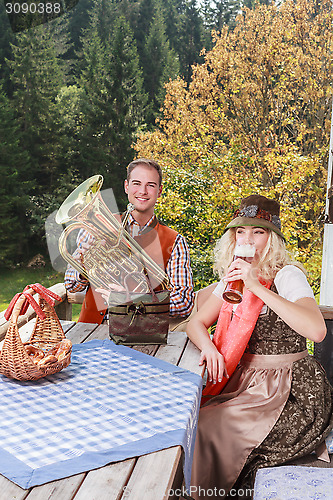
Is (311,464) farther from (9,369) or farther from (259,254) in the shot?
(9,369)

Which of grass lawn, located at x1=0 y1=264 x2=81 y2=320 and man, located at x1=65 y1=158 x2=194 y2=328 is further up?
man, located at x1=65 y1=158 x2=194 y2=328

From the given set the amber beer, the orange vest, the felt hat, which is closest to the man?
the orange vest

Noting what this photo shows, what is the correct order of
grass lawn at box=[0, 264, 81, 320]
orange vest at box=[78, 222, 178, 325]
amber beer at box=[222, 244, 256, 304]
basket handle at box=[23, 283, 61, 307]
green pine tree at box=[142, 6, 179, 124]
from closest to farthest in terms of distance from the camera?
basket handle at box=[23, 283, 61, 307] < amber beer at box=[222, 244, 256, 304] < orange vest at box=[78, 222, 178, 325] < grass lawn at box=[0, 264, 81, 320] < green pine tree at box=[142, 6, 179, 124]

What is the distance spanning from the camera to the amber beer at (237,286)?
142 centimetres

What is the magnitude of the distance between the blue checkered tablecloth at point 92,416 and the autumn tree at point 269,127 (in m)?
4.25

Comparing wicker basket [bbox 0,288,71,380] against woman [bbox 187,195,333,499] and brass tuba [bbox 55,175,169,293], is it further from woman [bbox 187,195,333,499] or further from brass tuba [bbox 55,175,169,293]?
woman [bbox 187,195,333,499]

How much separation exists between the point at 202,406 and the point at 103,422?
2.35 feet

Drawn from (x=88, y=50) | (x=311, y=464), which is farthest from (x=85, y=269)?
(x=88, y=50)

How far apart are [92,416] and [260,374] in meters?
0.77

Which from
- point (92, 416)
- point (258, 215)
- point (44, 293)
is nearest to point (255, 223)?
point (258, 215)

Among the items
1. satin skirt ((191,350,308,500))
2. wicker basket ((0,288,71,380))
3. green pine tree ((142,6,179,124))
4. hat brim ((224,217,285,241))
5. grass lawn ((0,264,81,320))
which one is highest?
green pine tree ((142,6,179,124))

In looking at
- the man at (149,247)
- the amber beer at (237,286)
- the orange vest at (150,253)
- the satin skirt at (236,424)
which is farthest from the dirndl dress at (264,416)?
the orange vest at (150,253)

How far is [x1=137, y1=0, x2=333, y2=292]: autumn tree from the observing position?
5.81 m

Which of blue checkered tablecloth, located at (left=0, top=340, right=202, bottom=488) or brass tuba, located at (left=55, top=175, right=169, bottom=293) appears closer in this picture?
blue checkered tablecloth, located at (left=0, top=340, right=202, bottom=488)
